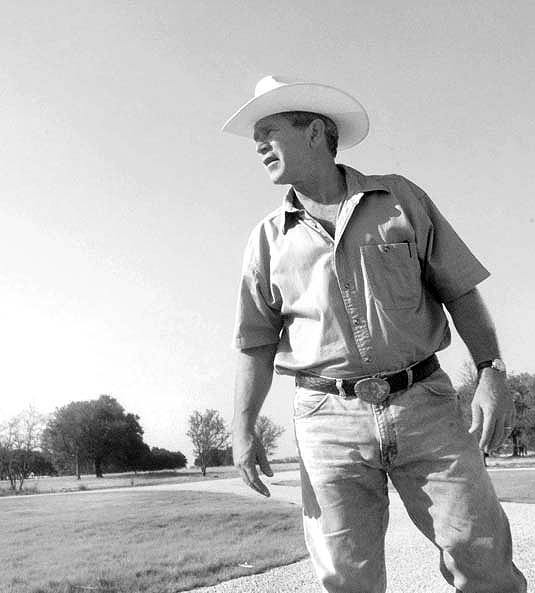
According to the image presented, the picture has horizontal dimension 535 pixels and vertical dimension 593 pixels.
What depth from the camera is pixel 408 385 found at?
2.36 meters

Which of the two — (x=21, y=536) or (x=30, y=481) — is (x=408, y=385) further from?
(x=30, y=481)

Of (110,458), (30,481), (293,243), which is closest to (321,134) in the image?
(293,243)

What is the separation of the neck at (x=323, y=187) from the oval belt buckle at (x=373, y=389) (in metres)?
0.75

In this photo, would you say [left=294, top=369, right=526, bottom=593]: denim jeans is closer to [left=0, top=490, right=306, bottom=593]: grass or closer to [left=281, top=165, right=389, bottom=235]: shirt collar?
[left=281, top=165, right=389, bottom=235]: shirt collar

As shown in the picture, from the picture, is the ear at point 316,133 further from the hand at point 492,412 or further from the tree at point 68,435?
the tree at point 68,435

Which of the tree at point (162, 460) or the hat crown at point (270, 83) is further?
the tree at point (162, 460)

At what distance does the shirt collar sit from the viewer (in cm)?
255

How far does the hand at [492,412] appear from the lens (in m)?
2.31

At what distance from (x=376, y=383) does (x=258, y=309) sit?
0.60 metres

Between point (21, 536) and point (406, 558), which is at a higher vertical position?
point (21, 536)

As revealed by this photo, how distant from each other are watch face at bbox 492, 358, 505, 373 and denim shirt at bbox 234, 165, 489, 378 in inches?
8.0

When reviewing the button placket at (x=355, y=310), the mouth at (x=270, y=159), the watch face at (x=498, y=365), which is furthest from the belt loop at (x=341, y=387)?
the mouth at (x=270, y=159)

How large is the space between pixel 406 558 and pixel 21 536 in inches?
139

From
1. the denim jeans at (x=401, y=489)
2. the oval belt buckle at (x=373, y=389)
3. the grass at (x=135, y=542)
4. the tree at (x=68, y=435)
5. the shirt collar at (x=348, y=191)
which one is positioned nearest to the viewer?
the denim jeans at (x=401, y=489)
